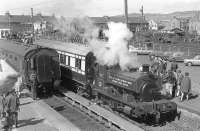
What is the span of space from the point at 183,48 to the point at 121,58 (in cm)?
2484

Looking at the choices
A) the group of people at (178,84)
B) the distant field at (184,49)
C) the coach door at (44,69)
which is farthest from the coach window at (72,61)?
the distant field at (184,49)

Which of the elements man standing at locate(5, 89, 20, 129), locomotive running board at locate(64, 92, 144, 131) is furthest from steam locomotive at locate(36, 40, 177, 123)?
man standing at locate(5, 89, 20, 129)

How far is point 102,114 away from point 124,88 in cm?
151

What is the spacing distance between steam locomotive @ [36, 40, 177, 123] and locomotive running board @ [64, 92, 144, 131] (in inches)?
23.1

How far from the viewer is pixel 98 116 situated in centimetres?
1433

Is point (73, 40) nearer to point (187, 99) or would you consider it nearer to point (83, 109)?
point (83, 109)

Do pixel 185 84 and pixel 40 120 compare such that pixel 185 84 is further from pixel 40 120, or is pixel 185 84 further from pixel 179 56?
pixel 179 56

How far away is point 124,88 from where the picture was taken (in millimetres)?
14133

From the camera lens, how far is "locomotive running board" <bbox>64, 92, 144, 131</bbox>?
12312 millimetres

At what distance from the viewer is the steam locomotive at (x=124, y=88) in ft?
43.2

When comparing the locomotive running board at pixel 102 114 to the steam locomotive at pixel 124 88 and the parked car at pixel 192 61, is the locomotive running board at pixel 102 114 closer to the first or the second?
the steam locomotive at pixel 124 88

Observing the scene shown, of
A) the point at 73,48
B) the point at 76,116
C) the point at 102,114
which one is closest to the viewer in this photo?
the point at 102,114

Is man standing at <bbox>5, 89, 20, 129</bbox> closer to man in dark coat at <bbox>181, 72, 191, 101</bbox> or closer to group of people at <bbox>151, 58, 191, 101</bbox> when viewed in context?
group of people at <bbox>151, 58, 191, 101</bbox>

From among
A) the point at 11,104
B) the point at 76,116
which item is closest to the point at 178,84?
the point at 76,116
